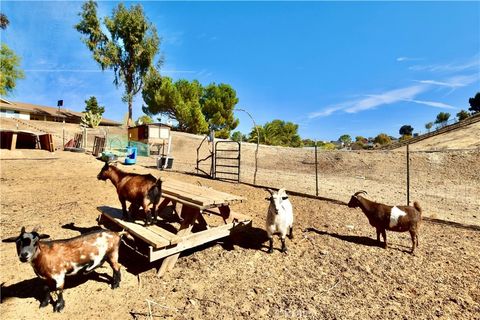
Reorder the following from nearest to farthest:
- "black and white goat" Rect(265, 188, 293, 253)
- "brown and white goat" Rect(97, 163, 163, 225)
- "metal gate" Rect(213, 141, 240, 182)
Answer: "brown and white goat" Rect(97, 163, 163, 225)
"black and white goat" Rect(265, 188, 293, 253)
"metal gate" Rect(213, 141, 240, 182)

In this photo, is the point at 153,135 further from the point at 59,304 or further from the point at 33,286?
the point at 59,304

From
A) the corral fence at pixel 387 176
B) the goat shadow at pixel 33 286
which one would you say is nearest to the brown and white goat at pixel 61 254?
the goat shadow at pixel 33 286

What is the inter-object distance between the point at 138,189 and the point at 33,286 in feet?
6.86

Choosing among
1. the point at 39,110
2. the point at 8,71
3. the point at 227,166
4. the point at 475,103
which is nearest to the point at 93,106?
the point at 39,110

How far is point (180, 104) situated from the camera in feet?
158

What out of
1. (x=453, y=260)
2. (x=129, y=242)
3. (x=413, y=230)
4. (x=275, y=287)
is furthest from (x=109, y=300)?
(x=453, y=260)

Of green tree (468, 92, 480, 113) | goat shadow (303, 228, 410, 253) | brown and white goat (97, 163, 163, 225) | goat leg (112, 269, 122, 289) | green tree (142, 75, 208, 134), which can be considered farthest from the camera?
green tree (468, 92, 480, 113)

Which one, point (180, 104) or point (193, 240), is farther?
point (180, 104)

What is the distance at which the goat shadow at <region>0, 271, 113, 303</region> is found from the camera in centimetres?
384

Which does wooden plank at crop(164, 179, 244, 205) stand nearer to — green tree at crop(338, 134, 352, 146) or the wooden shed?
the wooden shed

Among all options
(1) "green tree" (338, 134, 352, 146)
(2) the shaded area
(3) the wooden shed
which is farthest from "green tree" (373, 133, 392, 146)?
(2) the shaded area

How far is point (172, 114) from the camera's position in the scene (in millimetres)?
51688

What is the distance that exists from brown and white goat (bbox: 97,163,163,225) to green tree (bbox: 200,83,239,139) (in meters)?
46.5

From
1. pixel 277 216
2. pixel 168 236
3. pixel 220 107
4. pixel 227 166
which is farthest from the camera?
pixel 220 107
